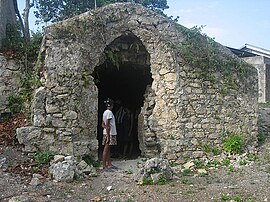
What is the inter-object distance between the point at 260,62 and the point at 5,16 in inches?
532

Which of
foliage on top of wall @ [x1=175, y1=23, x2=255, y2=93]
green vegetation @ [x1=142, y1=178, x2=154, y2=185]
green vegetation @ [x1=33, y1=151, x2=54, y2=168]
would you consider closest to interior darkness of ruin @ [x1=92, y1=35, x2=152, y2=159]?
foliage on top of wall @ [x1=175, y1=23, x2=255, y2=93]

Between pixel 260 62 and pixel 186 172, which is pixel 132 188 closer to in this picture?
pixel 186 172

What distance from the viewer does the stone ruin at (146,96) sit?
25.5 feet

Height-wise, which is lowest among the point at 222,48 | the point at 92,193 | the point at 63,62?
the point at 92,193

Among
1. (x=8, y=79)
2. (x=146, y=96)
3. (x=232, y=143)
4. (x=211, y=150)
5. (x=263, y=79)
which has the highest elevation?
(x=263, y=79)

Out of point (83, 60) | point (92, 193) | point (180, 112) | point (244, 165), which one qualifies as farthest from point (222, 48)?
point (92, 193)

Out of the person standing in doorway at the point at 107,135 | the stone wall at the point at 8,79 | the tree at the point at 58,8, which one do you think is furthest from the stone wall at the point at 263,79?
the stone wall at the point at 8,79

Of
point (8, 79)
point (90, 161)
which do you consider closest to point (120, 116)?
point (90, 161)

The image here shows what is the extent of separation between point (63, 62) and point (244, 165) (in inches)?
195

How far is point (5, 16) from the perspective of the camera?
9922mm

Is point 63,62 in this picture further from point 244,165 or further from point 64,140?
point 244,165

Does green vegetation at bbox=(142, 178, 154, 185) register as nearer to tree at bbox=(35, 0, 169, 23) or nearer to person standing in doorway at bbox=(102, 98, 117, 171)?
person standing in doorway at bbox=(102, 98, 117, 171)

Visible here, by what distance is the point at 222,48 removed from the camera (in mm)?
9734

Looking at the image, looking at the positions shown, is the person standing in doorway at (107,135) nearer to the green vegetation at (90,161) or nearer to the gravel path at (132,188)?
the green vegetation at (90,161)
